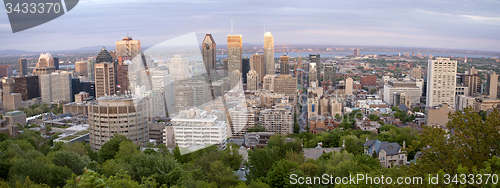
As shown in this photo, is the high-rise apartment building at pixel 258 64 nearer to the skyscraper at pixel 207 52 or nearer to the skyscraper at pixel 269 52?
the skyscraper at pixel 269 52

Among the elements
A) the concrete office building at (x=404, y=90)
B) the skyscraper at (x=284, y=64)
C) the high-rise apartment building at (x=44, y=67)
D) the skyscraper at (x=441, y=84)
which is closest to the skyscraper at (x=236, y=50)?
the skyscraper at (x=284, y=64)

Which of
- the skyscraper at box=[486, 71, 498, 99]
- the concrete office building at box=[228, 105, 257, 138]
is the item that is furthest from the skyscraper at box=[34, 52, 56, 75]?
the skyscraper at box=[486, 71, 498, 99]

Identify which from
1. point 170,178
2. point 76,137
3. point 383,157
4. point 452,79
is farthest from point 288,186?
point 452,79

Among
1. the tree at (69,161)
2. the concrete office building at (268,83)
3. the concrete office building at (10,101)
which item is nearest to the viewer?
the tree at (69,161)

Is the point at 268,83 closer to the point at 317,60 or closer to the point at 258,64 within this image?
the point at 258,64

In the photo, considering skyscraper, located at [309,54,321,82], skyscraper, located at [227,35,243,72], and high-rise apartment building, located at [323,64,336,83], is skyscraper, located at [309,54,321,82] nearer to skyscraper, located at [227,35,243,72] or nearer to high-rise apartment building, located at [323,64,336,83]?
high-rise apartment building, located at [323,64,336,83]

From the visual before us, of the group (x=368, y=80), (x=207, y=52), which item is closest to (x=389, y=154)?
(x=207, y=52)
